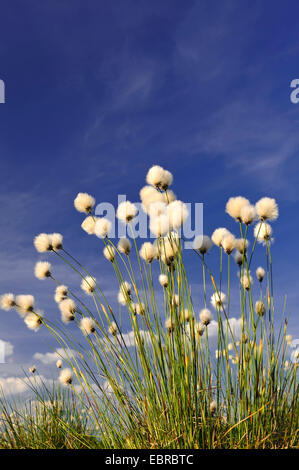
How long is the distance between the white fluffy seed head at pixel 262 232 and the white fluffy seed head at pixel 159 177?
2.78 feet

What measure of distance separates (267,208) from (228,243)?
0.42 metres

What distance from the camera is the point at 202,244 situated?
342 cm

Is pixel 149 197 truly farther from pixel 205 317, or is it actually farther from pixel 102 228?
pixel 205 317

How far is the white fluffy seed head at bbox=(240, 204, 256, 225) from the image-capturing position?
3314 millimetres

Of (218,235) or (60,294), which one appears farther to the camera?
(60,294)

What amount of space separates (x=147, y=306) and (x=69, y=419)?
103 inches

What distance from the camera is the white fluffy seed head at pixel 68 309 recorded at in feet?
12.9

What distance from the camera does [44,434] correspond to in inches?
192

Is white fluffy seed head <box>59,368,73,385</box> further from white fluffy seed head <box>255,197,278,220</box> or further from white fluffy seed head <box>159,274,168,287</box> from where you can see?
white fluffy seed head <box>255,197,278,220</box>

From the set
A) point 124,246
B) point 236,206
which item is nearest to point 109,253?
point 124,246

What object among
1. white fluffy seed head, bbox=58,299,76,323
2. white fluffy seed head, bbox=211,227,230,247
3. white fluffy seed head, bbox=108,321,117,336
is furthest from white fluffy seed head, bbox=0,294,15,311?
white fluffy seed head, bbox=211,227,230,247

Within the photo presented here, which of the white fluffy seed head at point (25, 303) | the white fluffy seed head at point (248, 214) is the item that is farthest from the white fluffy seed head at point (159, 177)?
the white fluffy seed head at point (25, 303)
